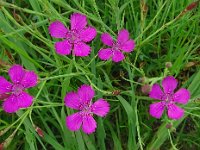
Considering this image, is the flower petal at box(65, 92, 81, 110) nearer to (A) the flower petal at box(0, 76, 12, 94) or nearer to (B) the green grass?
(B) the green grass

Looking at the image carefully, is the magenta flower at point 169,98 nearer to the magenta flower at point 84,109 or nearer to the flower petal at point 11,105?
the magenta flower at point 84,109

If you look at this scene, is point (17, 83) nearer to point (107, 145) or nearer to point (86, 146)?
point (86, 146)

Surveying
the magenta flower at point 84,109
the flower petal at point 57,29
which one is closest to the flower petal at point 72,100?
the magenta flower at point 84,109

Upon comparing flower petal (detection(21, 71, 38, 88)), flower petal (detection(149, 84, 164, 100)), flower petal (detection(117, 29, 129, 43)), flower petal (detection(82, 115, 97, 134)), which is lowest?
flower petal (detection(82, 115, 97, 134))

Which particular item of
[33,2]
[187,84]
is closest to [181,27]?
[187,84]

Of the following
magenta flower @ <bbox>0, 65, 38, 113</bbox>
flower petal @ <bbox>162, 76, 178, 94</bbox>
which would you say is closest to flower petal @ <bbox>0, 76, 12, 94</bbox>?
magenta flower @ <bbox>0, 65, 38, 113</bbox>
